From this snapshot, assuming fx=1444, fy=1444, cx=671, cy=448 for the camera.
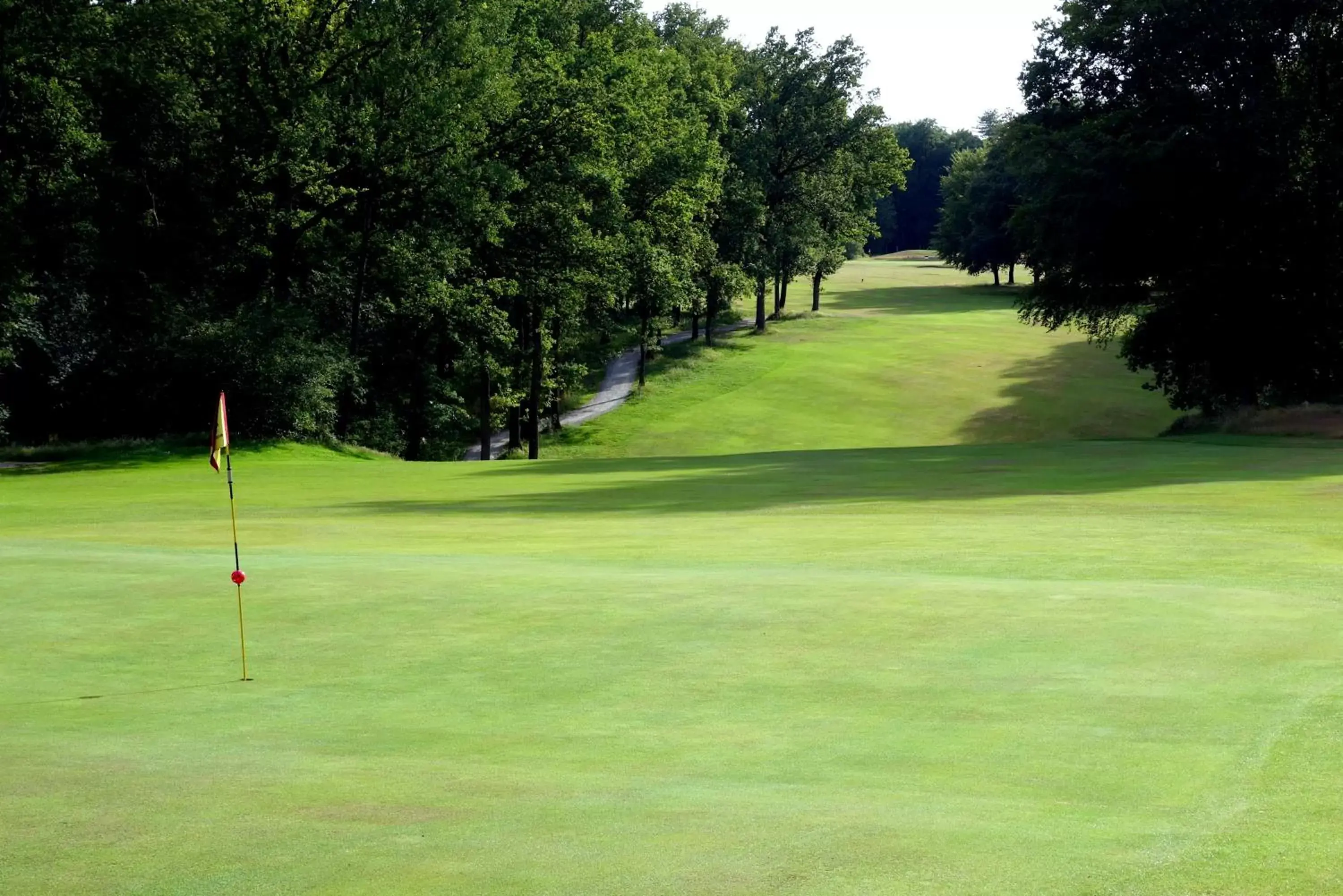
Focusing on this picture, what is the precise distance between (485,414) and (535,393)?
7.50ft

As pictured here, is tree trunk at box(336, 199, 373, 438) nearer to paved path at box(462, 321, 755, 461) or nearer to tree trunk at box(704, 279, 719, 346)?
paved path at box(462, 321, 755, 461)

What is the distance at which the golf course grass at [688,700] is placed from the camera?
6.61 metres

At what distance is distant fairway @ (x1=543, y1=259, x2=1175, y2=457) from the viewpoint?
66.1 meters

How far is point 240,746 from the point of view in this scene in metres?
9.25

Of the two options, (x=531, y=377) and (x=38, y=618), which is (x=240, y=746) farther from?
(x=531, y=377)

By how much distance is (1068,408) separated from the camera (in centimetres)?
7106

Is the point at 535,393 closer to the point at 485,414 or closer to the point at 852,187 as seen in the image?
the point at 485,414

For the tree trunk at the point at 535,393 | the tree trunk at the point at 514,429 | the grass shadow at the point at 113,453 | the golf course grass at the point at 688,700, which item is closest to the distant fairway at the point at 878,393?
the tree trunk at the point at 514,429

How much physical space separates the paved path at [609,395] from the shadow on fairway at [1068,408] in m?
17.7

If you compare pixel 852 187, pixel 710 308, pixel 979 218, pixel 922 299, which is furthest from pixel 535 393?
pixel 979 218

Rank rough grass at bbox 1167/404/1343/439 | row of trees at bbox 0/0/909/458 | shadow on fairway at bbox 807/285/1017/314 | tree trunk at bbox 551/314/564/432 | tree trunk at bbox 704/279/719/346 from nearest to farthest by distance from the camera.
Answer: rough grass at bbox 1167/404/1343/439 < row of trees at bbox 0/0/909/458 < tree trunk at bbox 551/314/564/432 < tree trunk at bbox 704/279/719/346 < shadow on fairway at bbox 807/285/1017/314

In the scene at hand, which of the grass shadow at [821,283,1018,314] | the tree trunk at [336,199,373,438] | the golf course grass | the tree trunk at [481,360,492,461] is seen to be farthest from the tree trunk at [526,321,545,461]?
the grass shadow at [821,283,1018,314]

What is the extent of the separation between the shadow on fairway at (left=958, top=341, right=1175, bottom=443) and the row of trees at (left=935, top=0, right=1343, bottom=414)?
38.4 feet

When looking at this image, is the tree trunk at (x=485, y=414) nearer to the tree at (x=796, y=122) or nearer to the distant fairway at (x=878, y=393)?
the distant fairway at (x=878, y=393)
